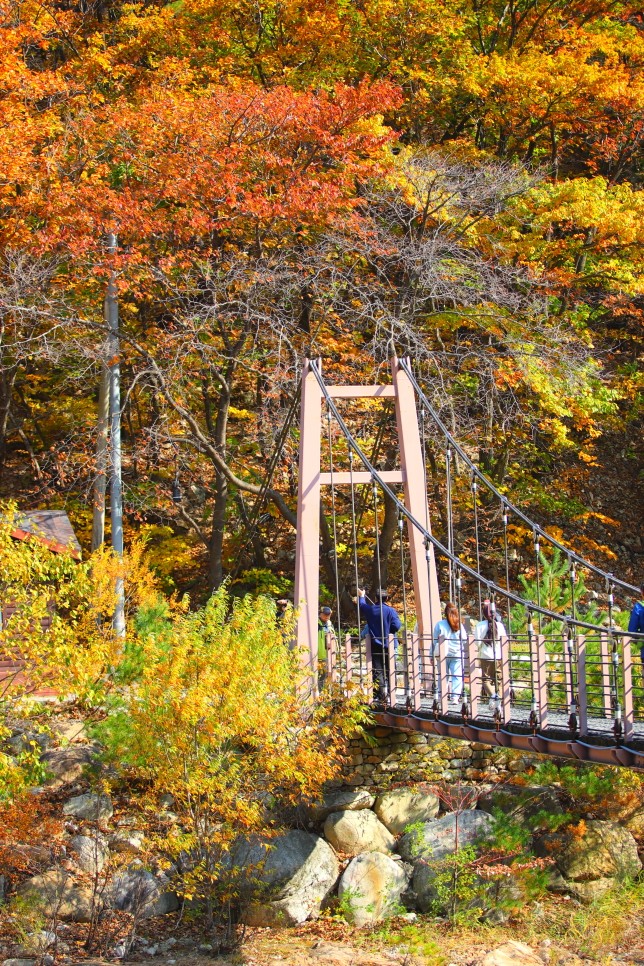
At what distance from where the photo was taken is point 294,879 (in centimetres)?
1098

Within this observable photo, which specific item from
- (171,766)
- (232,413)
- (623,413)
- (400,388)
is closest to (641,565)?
(623,413)

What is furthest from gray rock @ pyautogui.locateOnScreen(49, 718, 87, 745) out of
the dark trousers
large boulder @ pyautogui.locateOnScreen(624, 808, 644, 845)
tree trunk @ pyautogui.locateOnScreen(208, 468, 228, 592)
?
large boulder @ pyautogui.locateOnScreen(624, 808, 644, 845)

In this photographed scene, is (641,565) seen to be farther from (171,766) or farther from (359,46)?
(171,766)

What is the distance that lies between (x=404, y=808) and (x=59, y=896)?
385 centimetres

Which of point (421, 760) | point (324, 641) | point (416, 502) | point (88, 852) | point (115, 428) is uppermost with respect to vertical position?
point (115, 428)

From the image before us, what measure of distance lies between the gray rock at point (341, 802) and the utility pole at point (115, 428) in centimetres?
298

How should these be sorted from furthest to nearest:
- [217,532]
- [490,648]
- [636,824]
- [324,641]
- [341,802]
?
[217,532] < [324,641] < [636,824] < [341,802] < [490,648]

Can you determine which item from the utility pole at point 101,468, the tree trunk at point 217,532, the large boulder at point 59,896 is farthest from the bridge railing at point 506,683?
the tree trunk at point 217,532

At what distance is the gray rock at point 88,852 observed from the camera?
35.1ft

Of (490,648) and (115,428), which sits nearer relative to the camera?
(490,648)

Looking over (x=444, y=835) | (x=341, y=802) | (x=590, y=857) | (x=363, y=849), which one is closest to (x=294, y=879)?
(x=363, y=849)

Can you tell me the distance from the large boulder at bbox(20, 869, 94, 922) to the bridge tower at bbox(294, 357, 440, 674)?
3.08 metres

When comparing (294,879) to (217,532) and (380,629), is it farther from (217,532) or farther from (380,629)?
(217,532)

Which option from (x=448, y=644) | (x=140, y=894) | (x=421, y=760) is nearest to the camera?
(x=448, y=644)
